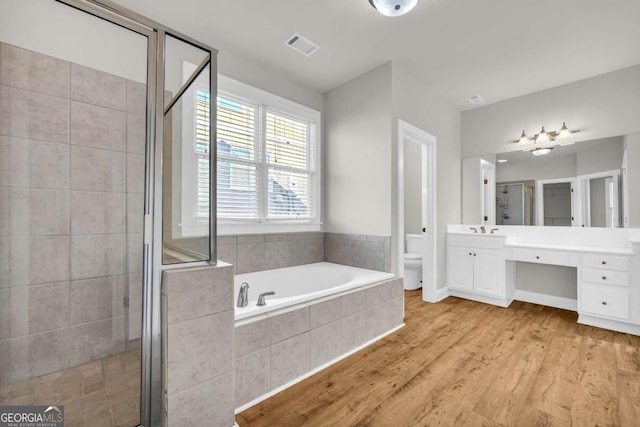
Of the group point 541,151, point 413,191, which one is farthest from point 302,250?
point 541,151

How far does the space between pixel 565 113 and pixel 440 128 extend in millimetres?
1344

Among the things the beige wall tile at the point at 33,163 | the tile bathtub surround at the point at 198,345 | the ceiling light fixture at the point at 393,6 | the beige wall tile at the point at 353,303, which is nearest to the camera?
the tile bathtub surround at the point at 198,345

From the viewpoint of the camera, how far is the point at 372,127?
9.90 feet

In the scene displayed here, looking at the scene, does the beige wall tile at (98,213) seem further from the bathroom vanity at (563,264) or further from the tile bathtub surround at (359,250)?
the bathroom vanity at (563,264)

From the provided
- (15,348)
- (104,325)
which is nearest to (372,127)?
(104,325)

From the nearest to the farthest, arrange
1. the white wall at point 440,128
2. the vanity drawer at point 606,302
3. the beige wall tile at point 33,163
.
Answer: the beige wall tile at point 33,163 → the vanity drawer at point 606,302 → the white wall at point 440,128

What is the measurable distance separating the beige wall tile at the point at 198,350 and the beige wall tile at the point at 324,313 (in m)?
0.67

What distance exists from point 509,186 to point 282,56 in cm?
323

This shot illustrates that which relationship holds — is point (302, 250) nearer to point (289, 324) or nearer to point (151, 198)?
point (289, 324)

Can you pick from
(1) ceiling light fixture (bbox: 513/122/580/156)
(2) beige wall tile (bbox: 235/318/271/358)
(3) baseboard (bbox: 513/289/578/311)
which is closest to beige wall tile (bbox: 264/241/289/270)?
(2) beige wall tile (bbox: 235/318/271/358)

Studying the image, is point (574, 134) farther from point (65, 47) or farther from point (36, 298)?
point (36, 298)

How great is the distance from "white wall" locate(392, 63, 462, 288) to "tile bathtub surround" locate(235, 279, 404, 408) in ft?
2.33

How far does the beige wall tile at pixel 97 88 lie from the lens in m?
1.69

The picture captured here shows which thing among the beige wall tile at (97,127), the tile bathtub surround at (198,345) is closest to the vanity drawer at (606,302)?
the tile bathtub surround at (198,345)
